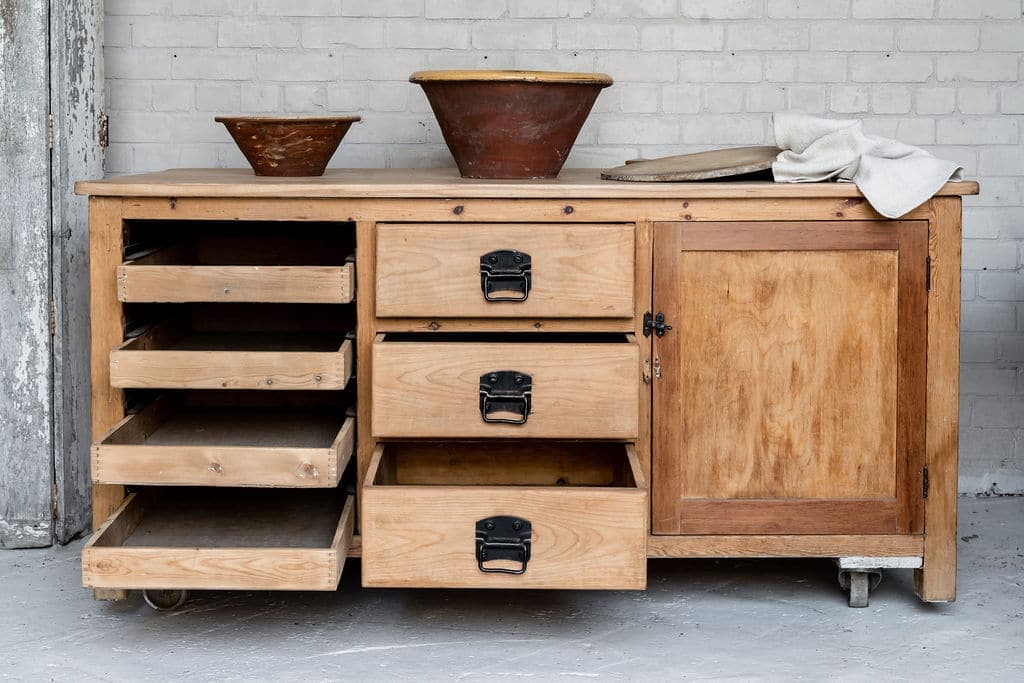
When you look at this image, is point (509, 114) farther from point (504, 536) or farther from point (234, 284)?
point (504, 536)

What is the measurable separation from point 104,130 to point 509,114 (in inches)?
50.8

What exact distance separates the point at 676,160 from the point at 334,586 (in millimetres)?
1306

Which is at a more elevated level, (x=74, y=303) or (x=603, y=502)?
(x=74, y=303)

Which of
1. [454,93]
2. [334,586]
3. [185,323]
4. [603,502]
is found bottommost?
[334,586]

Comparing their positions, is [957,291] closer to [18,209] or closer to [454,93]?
[454,93]

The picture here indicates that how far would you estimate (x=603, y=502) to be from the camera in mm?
2340

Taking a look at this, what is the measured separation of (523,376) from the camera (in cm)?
251

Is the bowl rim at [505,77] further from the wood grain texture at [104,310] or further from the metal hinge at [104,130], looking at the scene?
the metal hinge at [104,130]

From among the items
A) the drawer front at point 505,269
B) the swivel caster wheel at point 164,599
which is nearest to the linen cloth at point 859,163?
the drawer front at point 505,269

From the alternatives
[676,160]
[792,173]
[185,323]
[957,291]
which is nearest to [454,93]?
[676,160]

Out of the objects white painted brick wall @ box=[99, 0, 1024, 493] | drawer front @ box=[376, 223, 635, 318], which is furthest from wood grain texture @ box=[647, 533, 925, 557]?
white painted brick wall @ box=[99, 0, 1024, 493]

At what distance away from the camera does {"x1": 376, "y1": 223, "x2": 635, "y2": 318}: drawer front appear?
2586 millimetres

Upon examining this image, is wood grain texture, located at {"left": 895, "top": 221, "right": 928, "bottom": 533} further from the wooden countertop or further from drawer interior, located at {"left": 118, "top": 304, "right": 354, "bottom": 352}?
drawer interior, located at {"left": 118, "top": 304, "right": 354, "bottom": 352}

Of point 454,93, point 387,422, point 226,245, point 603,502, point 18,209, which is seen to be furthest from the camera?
point 226,245
